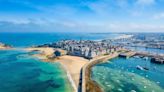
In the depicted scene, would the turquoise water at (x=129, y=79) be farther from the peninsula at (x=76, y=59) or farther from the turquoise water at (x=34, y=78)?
the turquoise water at (x=34, y=78)

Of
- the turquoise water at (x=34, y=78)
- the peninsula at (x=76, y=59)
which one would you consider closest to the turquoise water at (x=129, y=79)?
the peninsula at (x=76, y=59)

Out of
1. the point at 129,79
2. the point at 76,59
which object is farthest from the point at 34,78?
the point at 129,79

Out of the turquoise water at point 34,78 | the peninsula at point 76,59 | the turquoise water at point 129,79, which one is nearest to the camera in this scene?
the turquoise water at point 34,78

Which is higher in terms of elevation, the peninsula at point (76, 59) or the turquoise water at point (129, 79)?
the peninsula at point (76, 59)

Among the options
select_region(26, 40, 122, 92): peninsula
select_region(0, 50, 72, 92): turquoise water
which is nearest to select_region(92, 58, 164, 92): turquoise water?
select_region(26, 40, 122, 92): peninsula

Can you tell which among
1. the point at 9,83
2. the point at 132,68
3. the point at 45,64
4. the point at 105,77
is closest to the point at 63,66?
the point at 45,64

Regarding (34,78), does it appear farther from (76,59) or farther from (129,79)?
(129,79)

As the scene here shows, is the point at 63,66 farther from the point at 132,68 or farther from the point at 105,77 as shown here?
the point at 132,68

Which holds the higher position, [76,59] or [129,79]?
[76,59]

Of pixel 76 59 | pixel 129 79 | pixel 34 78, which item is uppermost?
pixel 76 59
